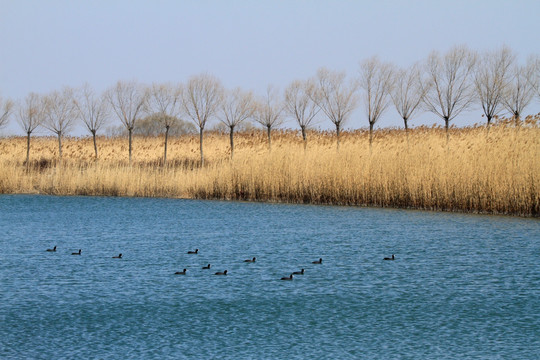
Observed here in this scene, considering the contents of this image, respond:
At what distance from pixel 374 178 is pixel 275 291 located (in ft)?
37.0

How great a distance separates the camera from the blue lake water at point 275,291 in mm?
Answer: 6398

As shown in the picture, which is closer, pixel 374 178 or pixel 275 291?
pixel 275 291

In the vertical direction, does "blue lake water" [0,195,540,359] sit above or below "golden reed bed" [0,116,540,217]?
below

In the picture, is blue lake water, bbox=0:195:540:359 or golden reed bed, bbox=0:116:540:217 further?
golden reed bed, bbox=0:116:540:217

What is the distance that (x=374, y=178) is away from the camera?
19406 millimetres

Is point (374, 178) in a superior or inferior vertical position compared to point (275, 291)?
superior

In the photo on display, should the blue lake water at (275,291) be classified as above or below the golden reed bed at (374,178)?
below

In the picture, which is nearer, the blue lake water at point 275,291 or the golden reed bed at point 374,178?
the blue lake water at point 275,291

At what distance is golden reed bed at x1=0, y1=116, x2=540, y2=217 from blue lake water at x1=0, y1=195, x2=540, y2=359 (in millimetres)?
1201

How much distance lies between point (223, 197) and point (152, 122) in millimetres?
43855

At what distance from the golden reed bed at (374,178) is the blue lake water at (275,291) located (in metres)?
1.20

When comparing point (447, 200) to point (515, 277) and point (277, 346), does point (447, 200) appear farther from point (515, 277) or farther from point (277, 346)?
point (277, 346)

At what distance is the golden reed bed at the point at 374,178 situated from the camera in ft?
54.0

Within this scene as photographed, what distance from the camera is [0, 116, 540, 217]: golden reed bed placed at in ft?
54.0
